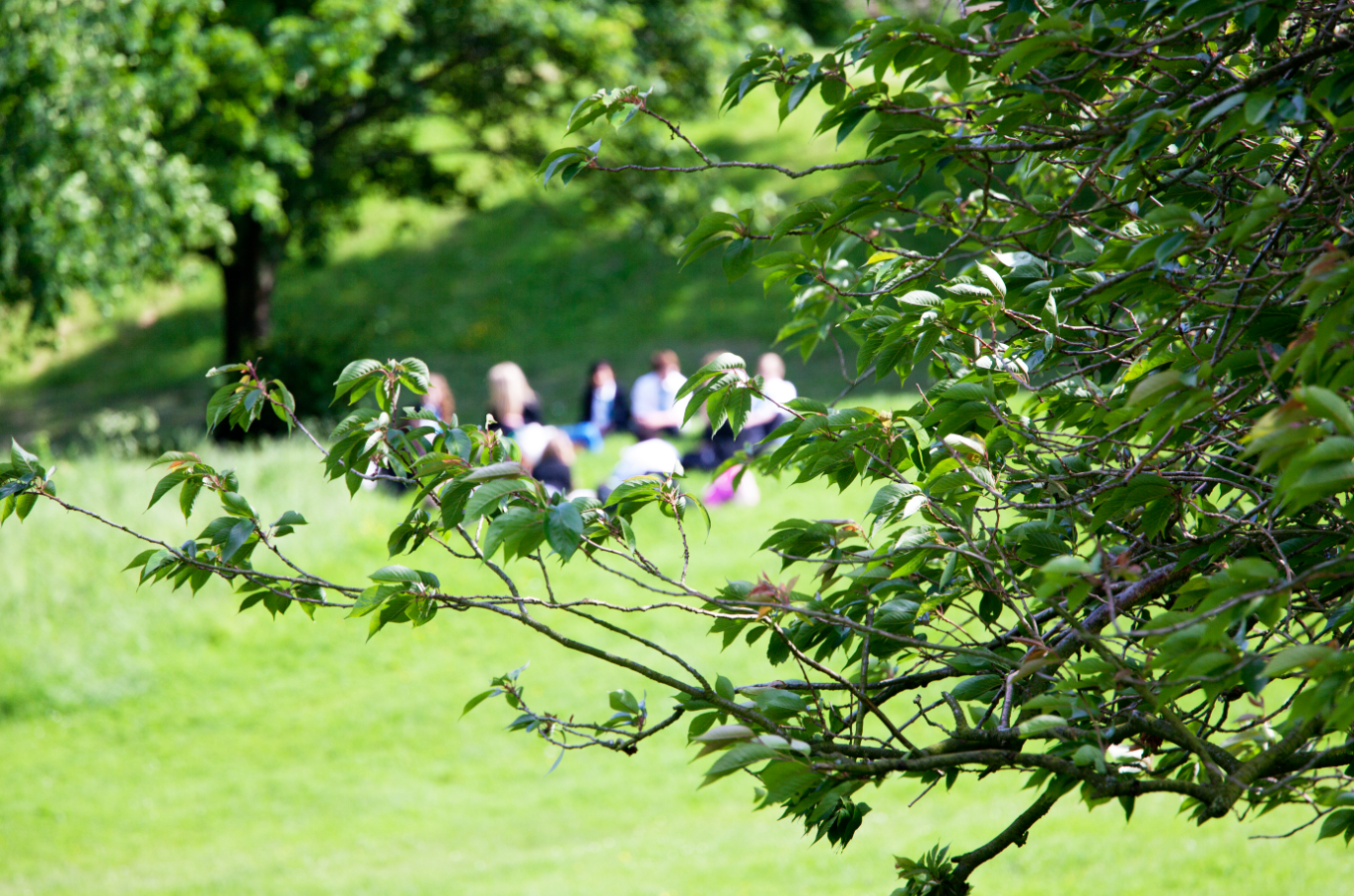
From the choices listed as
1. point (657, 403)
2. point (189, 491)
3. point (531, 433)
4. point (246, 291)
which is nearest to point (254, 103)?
point (246, 291)

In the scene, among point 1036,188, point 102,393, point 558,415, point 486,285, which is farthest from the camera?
point 486,285

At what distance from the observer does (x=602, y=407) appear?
1249 cm

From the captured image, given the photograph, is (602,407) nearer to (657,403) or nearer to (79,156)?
(657,403)


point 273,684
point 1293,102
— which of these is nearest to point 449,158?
point 273,684

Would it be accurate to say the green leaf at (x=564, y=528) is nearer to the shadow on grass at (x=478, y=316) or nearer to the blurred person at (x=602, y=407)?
the blurred person at (x=602, y=407)

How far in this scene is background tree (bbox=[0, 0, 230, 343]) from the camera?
9.45 meters

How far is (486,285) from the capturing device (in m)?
23.1

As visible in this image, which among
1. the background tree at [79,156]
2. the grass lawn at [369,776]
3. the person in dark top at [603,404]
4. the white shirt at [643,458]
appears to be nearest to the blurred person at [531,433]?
the white shirt at [643,458]

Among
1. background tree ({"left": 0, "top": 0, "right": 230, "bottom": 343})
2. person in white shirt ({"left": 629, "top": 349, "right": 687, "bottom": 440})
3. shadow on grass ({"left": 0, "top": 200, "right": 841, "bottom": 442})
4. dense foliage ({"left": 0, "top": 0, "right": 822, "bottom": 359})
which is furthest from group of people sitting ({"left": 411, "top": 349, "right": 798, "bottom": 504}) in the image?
shadow on grass ({"left": 0, "top": 200, "right": 841, "bottom": 442})

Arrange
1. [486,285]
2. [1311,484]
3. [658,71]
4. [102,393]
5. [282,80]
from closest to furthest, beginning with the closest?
[1311,484] < [282,80] < [658,71] < [102,393] < [486,285]

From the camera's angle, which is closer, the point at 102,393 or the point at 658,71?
the point at 658,71

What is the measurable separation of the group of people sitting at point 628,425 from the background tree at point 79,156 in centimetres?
335

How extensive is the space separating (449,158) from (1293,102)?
2572 cm

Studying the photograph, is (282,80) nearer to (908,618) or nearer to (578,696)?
(578,696)
